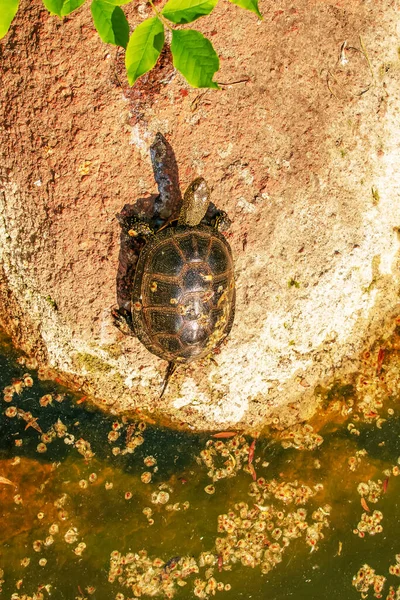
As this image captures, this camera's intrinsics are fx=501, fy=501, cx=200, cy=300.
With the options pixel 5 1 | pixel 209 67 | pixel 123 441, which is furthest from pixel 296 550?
pixel 5 1

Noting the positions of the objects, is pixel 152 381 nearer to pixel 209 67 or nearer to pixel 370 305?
pixel 370 305

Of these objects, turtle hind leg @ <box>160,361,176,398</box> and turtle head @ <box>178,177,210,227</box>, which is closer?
turtle head @ <box>178,177,210,227</box>

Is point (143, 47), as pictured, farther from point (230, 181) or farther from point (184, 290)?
point (230, 181)

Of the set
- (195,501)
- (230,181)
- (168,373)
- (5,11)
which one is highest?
(230,181)

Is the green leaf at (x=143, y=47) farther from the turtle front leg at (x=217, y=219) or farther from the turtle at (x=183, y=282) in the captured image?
the turtle front leg at (x=217, y=219)

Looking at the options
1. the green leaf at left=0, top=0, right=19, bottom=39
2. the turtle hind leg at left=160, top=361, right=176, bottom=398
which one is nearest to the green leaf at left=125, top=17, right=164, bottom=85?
the green leaf at left=0, top=0, right=19, bottom=39

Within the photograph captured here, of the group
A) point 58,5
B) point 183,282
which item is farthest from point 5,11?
point 183,282

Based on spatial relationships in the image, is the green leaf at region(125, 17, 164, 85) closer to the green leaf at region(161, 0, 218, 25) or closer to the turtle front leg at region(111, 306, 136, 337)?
the green leaf at region(161, 0, 218, 25)
